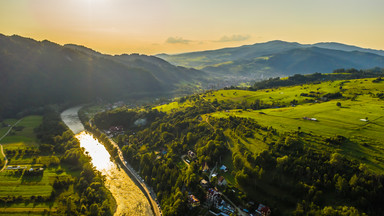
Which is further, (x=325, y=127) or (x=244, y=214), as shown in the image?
(x=325, y=127)

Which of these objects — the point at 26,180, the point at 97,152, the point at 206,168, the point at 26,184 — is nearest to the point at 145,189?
the point at 206,168

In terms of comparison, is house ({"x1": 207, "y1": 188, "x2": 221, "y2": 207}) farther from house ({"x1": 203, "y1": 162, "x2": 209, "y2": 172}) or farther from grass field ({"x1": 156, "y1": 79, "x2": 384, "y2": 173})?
grass field ({"x1": 156, "y1": 79, "x2": 384, "y2": 173})

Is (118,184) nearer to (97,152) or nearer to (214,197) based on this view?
(97,152)

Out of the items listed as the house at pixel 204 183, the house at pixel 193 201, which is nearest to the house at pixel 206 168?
the house at pixel 204 183

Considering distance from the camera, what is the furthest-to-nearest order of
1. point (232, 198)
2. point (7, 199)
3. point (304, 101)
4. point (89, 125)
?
point (89, 125) < point (304, 101) < point (7, 199) < point (232, 198)

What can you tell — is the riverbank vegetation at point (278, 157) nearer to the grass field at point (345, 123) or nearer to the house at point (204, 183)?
the grass field at point (345, 123)

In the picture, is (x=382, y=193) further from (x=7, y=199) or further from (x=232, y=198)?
(x=7, y=199)

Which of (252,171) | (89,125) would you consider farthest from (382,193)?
(89,125)
